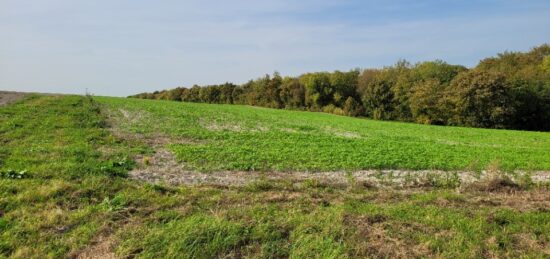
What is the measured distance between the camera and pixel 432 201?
7785mm

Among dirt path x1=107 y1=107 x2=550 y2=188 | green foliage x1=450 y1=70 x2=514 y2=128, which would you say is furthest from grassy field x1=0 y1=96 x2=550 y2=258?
green foliage x1=450 y1=70 x2=514 y2=128

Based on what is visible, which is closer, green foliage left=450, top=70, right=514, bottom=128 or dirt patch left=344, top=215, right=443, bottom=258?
dirt patch left=344, top=215, right=443, bottom=258

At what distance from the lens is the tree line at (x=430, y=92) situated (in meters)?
50.0

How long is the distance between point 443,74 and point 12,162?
209 feet

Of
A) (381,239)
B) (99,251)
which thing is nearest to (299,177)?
(381,239)

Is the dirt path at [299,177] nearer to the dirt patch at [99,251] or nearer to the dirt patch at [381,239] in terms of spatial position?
the dirt patch at [381,239]

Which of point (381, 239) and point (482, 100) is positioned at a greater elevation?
point (482, 100)

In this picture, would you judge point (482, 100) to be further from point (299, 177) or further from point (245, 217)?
point (245, 217)

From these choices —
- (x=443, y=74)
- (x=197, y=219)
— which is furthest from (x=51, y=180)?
(x=443, y=74)

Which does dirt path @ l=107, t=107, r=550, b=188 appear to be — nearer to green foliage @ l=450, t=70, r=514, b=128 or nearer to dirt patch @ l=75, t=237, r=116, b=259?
dirt patch @ l=75, t=237, r=116, b=259

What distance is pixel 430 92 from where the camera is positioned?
5769 cm

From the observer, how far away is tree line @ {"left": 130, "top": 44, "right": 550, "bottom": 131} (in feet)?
164

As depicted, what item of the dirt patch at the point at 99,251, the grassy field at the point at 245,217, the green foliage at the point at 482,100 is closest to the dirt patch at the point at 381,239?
A: the grassy field at the point at 245,217

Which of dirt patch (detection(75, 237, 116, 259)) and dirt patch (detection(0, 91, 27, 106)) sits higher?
dirt patch (detection(0, 91, 27, 106))
